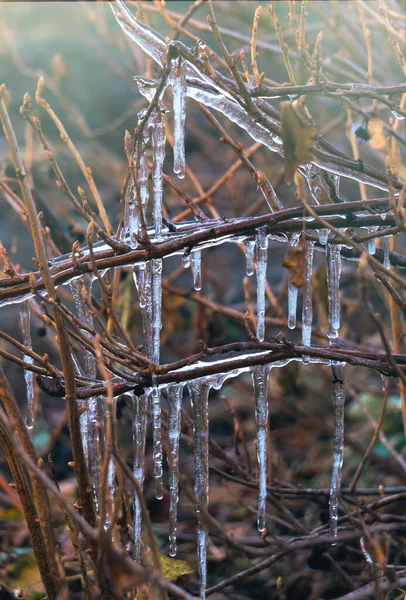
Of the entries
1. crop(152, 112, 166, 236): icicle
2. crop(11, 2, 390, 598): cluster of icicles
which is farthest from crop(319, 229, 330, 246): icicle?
crop(152, 112, 166, 236): icicle

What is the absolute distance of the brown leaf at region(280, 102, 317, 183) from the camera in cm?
113

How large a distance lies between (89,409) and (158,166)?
2.23 ft

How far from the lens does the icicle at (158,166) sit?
1557 mm

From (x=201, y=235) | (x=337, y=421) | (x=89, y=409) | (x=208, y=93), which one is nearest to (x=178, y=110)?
(x=208, y=93)

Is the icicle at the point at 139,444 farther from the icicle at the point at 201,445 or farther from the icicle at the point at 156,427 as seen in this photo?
the icicle at the point at 201,445

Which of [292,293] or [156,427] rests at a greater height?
[292,293]

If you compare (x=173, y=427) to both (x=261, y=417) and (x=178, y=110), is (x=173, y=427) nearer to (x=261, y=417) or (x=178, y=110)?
(x=261, y=417)

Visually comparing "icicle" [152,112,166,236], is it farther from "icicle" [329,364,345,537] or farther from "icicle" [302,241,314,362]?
"icicle" [329,364,345,537]

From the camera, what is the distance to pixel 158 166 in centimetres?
157

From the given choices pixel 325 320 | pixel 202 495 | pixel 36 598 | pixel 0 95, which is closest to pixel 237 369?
pixel 202 495

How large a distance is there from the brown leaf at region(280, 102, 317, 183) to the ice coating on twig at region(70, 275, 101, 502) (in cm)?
72

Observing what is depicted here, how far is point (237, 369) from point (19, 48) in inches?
233

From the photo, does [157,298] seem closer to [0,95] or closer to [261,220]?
[261,220]

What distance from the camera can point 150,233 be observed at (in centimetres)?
164
